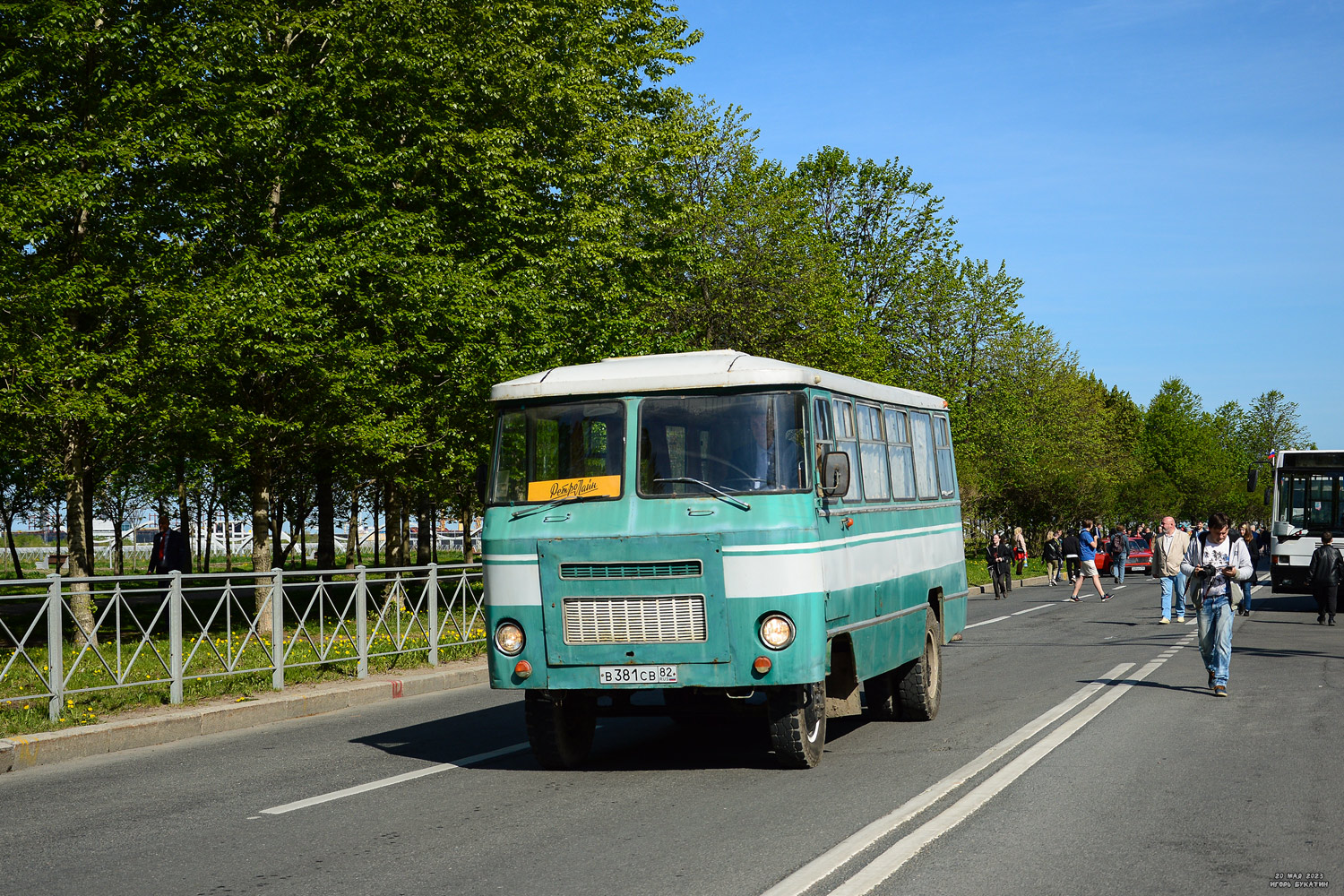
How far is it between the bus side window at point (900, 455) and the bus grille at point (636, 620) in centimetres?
309

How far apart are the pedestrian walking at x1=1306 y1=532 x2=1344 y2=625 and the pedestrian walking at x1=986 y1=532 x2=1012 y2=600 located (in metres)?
12.4

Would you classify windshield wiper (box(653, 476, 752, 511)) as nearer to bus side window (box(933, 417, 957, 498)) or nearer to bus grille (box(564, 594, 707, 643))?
bus grille (box(564, 594, 707, 643))

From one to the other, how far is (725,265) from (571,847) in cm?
2692

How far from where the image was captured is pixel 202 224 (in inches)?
752

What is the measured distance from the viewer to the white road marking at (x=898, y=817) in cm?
596

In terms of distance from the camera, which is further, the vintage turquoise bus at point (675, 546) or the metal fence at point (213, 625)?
the metal fence at point (213, 625)

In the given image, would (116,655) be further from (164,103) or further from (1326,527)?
(1326,527)

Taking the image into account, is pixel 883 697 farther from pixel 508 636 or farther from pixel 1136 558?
pixel 1136 558

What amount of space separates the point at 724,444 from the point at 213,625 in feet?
21.8

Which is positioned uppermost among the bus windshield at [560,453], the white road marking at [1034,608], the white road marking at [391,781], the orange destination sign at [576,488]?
the bus windshield at [560,453]

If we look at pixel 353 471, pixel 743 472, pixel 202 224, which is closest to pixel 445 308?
pixel 202 224

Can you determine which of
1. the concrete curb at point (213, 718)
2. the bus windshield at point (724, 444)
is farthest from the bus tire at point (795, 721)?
the concrete curb at point (213, 718)

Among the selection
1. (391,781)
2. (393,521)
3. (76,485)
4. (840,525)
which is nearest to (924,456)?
(840,525)

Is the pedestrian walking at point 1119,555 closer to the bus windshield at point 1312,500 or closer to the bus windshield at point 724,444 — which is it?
the bus windshield at point 1312,500
